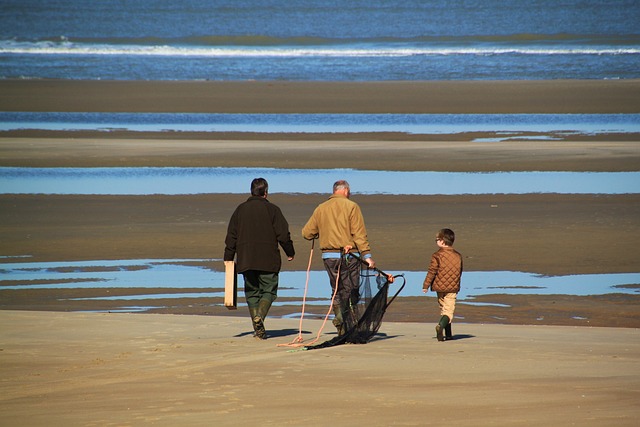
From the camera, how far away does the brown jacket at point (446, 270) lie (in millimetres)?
10023

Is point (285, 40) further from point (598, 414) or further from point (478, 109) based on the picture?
point (598, 414)

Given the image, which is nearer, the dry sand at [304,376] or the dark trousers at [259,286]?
the dry sand at [304,376]

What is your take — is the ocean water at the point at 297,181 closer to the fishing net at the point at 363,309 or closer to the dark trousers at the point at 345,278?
the fishing net at the point at 363,309

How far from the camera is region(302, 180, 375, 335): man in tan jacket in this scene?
9.67 metres

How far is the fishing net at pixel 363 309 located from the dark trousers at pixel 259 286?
641 mm

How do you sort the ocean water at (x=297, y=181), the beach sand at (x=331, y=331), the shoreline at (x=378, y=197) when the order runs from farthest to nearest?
the ocean water at (x=297, y=181), the shoreline at (x=378, y=197), the beach sand at (x=331, y=331)

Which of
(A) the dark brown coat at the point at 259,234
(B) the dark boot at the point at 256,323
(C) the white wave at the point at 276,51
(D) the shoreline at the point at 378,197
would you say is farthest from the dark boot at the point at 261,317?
(C) the white wave at the point at 276,51

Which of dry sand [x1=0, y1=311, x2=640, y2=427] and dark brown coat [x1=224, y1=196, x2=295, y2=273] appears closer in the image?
dry sand [x1=0, y1=311, x2=640, y2=427]

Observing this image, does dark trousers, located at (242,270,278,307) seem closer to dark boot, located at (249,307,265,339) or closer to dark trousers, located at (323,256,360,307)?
dark boot, located at (249,307,265,339)

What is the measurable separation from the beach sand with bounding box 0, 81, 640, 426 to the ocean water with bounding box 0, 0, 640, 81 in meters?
20.3

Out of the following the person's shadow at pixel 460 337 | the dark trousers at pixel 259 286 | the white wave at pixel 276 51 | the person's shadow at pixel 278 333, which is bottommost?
the person's shadow at pixel 278 333

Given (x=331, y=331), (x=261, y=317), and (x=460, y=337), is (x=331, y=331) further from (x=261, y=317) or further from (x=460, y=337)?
(x=460, y=337)

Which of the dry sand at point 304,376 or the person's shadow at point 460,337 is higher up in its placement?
the person's shadow at point 460,337

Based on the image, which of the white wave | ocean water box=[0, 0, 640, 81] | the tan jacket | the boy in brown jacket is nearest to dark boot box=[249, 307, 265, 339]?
the tan jacket
